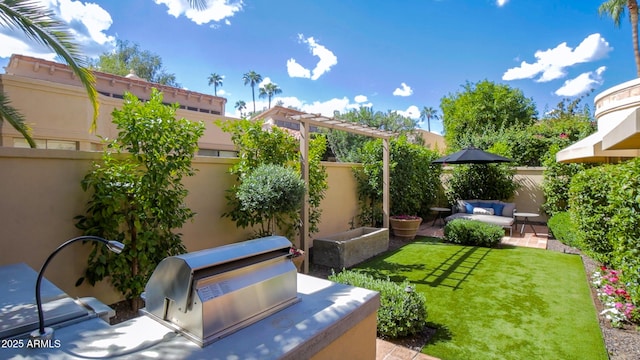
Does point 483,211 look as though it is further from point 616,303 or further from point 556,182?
point 616,303

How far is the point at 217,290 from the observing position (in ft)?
5.05

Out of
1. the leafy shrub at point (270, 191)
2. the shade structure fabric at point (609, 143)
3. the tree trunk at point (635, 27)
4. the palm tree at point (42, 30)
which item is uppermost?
the tree trunk at point (635, 27)

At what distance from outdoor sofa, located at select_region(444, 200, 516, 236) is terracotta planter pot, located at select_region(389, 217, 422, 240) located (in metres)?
1.31

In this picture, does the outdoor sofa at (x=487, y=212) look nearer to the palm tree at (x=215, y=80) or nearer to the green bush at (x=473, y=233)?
the green bush at (x=473, y=233)

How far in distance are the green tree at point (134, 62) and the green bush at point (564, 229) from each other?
102ft

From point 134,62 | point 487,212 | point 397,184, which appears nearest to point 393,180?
point 397,184

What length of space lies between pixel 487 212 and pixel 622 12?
15.0 m

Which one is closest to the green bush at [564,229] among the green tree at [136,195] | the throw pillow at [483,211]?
the throw pillow at [483,211]

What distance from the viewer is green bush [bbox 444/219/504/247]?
747 cm

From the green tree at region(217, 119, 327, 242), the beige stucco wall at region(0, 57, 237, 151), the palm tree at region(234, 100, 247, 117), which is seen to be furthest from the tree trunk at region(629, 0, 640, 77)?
the palm tree at region(234, 100, 247, 117)

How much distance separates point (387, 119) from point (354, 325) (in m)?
26.7

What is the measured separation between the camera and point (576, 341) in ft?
10.8

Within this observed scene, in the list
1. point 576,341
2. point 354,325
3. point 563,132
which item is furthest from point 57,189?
point 563,132

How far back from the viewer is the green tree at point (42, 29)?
3.53 meters
